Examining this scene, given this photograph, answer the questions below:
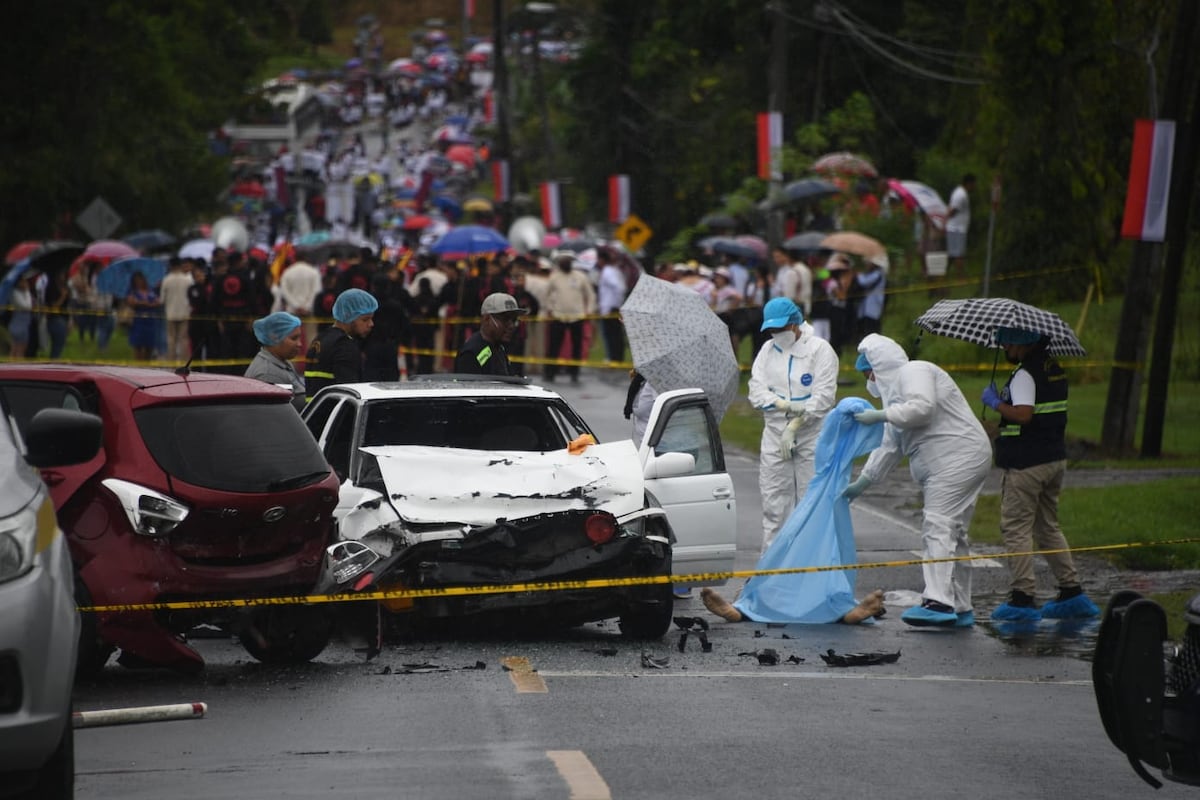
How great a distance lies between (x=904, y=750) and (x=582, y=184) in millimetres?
60644

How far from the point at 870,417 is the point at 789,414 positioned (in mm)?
1319

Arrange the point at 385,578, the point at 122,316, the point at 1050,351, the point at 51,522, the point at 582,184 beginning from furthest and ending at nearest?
the point at 582,184 < the point at 122,316 < the point at 1050,351 < the point at 385,578 < the point at 51,522

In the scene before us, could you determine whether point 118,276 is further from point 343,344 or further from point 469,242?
point 343,344

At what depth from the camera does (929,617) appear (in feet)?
39.4

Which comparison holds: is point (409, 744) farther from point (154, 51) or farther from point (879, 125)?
point (879, 125)

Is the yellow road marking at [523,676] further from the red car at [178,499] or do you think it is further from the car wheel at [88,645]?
the car wheel at [88,645]

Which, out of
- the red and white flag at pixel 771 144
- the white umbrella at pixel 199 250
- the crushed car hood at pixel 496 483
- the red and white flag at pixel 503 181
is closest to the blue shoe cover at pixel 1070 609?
the crushed car hood at pixel 496 483

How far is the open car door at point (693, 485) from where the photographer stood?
1242 centimetres

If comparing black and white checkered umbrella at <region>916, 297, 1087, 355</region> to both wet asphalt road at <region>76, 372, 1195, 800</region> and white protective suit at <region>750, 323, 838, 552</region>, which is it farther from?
wet asphalt road at <region>76, 372, 1195, 800</region>

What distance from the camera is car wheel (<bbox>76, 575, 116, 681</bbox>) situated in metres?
9.14

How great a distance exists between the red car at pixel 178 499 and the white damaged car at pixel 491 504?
1.85 ft

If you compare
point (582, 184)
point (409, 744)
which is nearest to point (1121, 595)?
point (409, 744)

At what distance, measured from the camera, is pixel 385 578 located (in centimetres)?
1023

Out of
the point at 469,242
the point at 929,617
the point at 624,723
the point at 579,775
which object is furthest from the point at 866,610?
the point at 469,242
